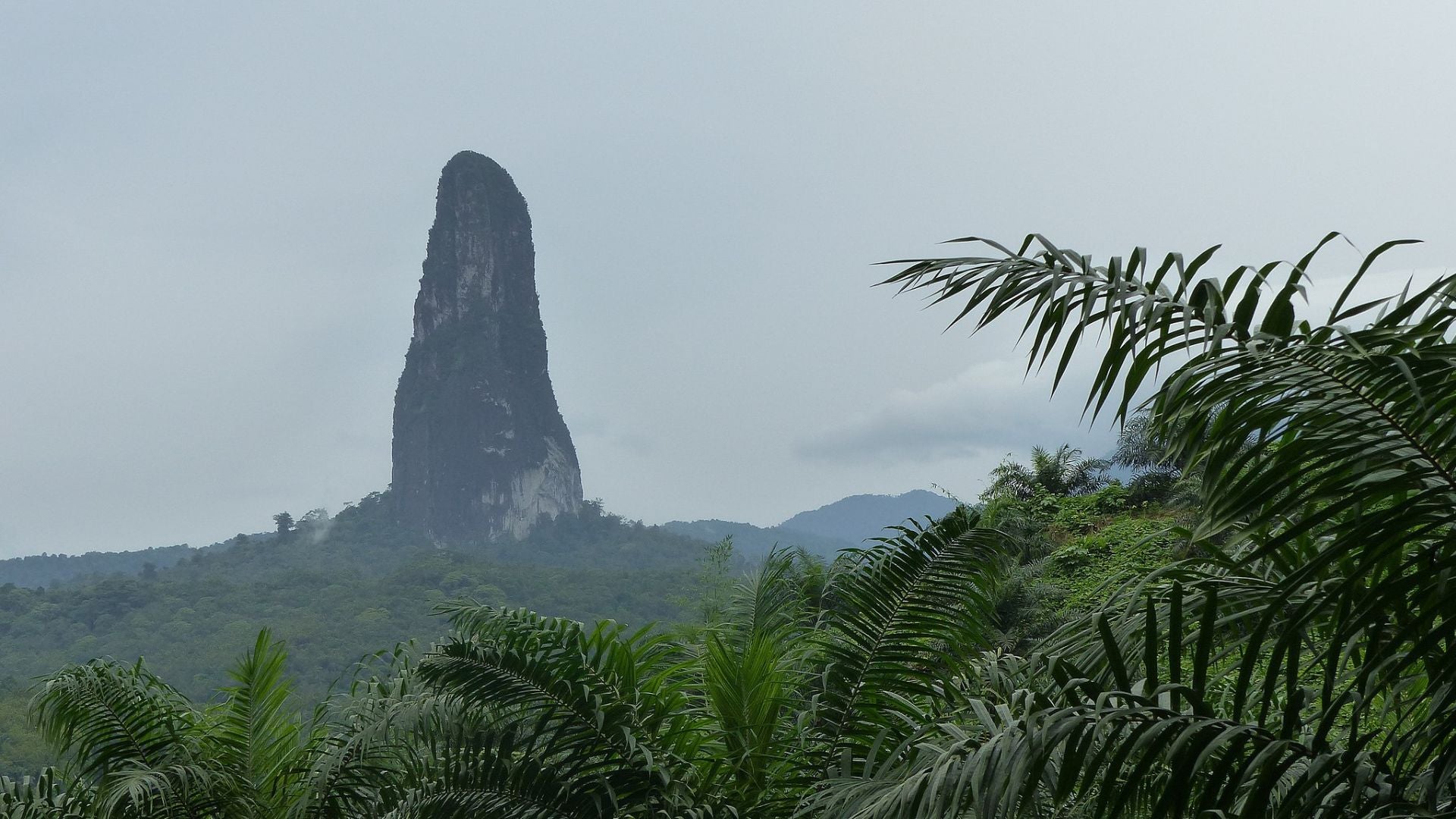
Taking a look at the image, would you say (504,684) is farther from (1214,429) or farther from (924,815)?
(1214,429)

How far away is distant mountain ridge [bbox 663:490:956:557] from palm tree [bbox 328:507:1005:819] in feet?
161

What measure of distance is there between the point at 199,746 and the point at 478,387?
80.8 metres

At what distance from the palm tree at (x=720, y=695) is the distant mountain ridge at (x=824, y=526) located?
Result: 161 feet

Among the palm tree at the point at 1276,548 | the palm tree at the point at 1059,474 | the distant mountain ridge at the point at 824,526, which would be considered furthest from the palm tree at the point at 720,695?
the distant mountain ridge at the point at 824,526

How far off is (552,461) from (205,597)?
1607 inches

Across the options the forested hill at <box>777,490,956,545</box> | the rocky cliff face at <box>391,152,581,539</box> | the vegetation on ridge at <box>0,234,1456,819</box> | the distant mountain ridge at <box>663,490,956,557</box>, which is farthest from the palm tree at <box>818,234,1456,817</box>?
the forested hill at <box>777,490,956,545</box>

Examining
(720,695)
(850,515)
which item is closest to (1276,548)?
(720,695)

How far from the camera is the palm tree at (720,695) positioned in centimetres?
454

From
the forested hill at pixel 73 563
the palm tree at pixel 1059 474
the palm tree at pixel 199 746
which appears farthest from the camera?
the forested hill at pixel 73 563

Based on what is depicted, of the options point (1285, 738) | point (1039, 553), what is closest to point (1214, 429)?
point (1285, 738)

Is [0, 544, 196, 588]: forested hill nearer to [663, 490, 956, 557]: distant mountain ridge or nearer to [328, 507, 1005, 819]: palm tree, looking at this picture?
[663, 490, 956, 557]: distant mountain ridge

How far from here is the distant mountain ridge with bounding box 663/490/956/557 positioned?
83.4 metres

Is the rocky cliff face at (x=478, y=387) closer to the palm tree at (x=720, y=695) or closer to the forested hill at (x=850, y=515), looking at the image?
the forested hill at (x=850, y=515)

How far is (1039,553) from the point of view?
1655 cm
